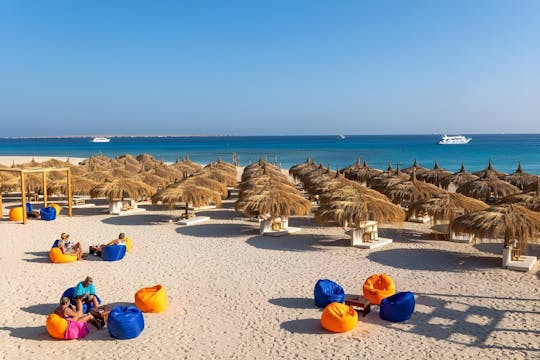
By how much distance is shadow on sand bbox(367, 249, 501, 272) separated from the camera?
966cm

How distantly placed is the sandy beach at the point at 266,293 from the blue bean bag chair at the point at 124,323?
0.34 feet

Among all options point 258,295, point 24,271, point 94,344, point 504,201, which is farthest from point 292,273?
point 504,201

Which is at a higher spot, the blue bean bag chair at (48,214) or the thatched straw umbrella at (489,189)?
the thatched straw umbrella at (489,189)

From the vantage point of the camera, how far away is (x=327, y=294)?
7.18 meters

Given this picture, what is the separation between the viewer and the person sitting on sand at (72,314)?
6406 mm

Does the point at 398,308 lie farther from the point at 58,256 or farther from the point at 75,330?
the point at 58,256

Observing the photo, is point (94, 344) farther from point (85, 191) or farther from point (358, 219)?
point (85, 191)

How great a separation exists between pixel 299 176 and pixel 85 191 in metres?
9.55

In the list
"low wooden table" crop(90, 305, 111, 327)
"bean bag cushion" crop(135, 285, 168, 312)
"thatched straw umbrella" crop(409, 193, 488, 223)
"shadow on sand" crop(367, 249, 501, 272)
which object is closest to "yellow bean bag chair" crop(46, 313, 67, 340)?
"low wooden table" crop(90, 305, 111, 327)

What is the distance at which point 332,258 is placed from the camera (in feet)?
34.1

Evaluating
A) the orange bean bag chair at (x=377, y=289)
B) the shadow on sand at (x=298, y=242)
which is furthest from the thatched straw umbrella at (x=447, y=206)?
the orange bean bag chair at (x=377, y=289)

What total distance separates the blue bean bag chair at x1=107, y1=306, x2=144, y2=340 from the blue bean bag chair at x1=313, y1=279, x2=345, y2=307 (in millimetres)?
2742

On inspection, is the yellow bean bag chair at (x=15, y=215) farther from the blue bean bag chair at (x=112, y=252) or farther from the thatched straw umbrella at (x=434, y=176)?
the thatched straw umbrella at (x=434, y=176)

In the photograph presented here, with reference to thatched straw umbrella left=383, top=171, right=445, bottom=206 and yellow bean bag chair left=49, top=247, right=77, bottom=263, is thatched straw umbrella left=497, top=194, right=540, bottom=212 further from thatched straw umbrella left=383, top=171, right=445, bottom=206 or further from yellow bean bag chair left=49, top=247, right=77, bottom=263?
yellow bean bag chair left=49, top=247, right=77, bottom=263
